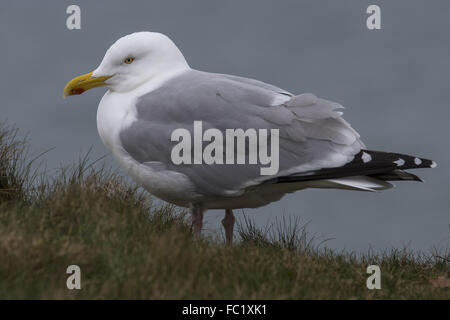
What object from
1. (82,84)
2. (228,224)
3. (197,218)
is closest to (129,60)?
(82,84)

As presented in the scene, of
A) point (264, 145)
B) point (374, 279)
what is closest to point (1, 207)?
point (264, 145)

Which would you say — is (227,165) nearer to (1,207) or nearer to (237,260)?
(237,260)

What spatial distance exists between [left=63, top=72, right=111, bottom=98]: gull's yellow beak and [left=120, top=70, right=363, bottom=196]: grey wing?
0.83 m

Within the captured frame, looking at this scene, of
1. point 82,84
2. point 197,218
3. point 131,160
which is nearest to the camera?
point 131,160

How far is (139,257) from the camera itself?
5875mm

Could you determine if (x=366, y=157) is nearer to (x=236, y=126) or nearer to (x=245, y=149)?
(x=245, y=149)

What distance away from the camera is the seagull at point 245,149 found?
7.02 m

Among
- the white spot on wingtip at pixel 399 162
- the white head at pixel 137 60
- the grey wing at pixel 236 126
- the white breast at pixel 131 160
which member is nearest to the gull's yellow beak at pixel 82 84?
the white head at pixel 137 60

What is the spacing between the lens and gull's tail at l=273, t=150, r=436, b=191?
22.9ft

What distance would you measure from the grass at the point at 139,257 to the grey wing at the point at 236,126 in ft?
1.95

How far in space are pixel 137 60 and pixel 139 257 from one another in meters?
2.62

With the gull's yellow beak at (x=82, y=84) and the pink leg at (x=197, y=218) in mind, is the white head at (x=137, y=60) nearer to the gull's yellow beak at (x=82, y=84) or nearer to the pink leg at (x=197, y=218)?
the gull's yellow beak at (x=82, y=84)

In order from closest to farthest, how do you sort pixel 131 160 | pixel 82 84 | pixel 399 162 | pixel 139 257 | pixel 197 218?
pixel 139 257
pixel 399 162
pixel 131 160
pixel 197 218
pixel 82 84
